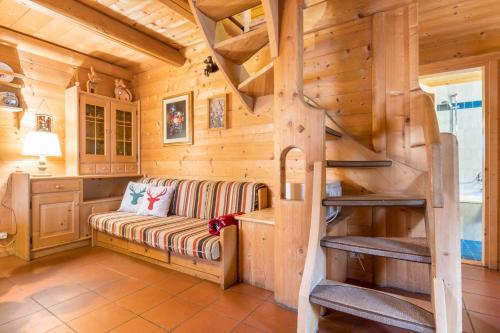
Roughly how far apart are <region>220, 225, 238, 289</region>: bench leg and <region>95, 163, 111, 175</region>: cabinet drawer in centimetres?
235

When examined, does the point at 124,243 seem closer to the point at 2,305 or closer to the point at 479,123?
the point at 2,305

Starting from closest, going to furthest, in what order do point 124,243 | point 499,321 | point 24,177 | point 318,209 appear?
1. point 318,209
2. point 499,321
3. point 24,177
4. point 124,243

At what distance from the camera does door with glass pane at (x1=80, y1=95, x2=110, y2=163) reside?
342 cm

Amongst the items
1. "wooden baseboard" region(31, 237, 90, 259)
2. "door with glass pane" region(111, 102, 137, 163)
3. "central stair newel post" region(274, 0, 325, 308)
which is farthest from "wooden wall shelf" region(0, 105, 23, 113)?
"central stair newel post" region(274, 0, 325, 308)

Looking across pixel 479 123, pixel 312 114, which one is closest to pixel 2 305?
pixel 312 114

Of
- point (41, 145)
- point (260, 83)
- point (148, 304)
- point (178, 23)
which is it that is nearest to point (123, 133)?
point (41, 145)

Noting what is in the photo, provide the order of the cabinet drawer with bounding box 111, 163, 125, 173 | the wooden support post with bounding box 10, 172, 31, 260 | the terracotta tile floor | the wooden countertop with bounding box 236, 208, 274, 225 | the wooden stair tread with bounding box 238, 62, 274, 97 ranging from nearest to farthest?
the terracotta tile floor, the wooden stair tread with bounding box 238, 62, 274, 97, the wooden countertop with bounding box 236, 208, 274, 225, the wooden support post with bounding box 10, 172, 31, 260, the cabinet drawer with bounding box 111, 163, 125, 173

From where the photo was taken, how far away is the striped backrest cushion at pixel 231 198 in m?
2.68

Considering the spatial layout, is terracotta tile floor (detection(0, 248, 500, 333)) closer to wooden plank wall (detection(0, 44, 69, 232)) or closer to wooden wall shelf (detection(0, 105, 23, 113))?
wooden plank wall (detection(0, 44, 69, 232))

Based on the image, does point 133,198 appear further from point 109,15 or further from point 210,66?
point 109,15

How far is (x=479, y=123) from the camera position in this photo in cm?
372

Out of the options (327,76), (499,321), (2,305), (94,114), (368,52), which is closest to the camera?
(499,321)

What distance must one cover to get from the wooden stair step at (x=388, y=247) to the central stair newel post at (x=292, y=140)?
0.35 m

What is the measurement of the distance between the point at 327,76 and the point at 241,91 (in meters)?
0.83
